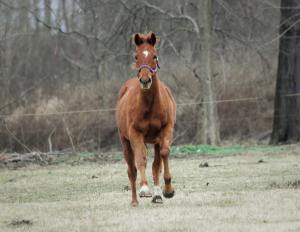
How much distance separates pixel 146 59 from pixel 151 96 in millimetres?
666

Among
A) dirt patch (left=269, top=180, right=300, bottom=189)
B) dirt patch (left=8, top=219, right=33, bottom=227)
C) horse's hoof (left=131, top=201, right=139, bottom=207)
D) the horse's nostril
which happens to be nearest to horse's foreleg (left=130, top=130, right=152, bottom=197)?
horse's hoof (left=131, top=201, right=139, bottom=207)

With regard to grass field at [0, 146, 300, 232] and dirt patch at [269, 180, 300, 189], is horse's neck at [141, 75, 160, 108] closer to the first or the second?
grass field at [0, 146, 300, 232]

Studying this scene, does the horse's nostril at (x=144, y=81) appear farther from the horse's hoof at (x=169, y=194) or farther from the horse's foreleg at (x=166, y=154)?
the horse's hoof at (x=169, y=194)

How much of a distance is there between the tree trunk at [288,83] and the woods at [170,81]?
0.09 meters

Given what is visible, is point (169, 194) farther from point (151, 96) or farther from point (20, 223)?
point (20, 223)

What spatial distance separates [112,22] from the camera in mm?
30266

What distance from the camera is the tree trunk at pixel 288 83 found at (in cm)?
2611

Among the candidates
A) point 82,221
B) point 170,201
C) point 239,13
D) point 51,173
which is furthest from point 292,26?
point 82,221

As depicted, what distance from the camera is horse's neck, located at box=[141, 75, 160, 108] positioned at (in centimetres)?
1123

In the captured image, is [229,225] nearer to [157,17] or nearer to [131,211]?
[131,211]

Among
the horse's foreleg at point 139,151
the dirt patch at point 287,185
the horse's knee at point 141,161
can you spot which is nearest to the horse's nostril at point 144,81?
the horse's foreleg at point 139,151

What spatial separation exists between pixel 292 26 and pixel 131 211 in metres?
15.5

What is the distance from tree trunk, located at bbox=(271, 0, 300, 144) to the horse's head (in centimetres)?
1552

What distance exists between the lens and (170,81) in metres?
30.8
